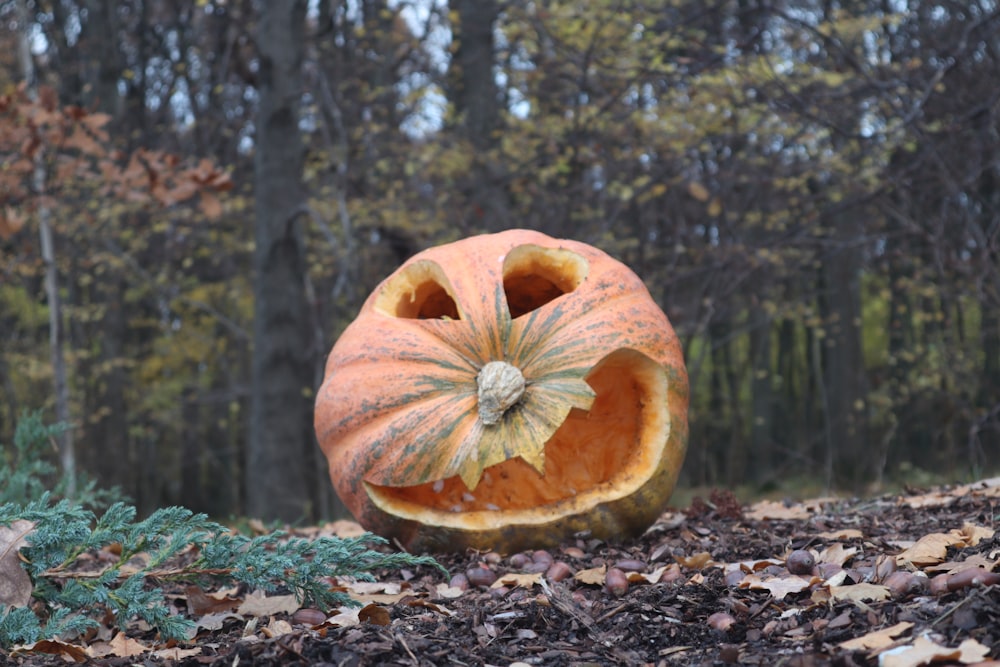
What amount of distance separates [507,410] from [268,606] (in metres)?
1.12

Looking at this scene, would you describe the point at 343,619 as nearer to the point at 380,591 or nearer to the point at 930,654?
the point at 380,591

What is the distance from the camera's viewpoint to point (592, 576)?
286 cm

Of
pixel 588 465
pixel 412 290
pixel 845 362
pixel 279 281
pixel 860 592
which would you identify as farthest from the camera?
pixel 845 362

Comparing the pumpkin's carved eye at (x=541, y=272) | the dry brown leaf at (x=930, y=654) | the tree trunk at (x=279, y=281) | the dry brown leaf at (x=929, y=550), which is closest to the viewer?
the dry brown leaf at (x=930, y=654)

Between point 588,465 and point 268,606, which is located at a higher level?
point 588,465

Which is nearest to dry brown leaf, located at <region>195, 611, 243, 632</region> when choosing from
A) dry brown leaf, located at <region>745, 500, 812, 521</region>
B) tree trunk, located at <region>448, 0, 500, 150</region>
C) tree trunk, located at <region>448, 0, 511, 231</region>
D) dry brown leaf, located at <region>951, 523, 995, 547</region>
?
dry brown leaf, located at <region>951, 523, 995, 547</region>

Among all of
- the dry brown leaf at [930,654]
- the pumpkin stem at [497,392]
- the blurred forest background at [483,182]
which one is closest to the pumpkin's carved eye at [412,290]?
the pumpkin stem at [497,392]

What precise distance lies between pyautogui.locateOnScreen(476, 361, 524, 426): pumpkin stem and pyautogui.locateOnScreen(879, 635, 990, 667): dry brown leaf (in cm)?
175

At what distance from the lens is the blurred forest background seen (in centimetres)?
723

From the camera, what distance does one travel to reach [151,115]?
46.8 ft

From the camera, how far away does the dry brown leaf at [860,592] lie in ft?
7.45

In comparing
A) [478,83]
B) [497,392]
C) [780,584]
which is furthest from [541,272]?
[478,83]

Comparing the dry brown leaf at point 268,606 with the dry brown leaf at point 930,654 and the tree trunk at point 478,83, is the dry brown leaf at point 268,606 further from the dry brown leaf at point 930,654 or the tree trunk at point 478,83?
the tree trunk at point 478,83

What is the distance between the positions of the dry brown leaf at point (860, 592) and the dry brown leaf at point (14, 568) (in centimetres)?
A: 209
